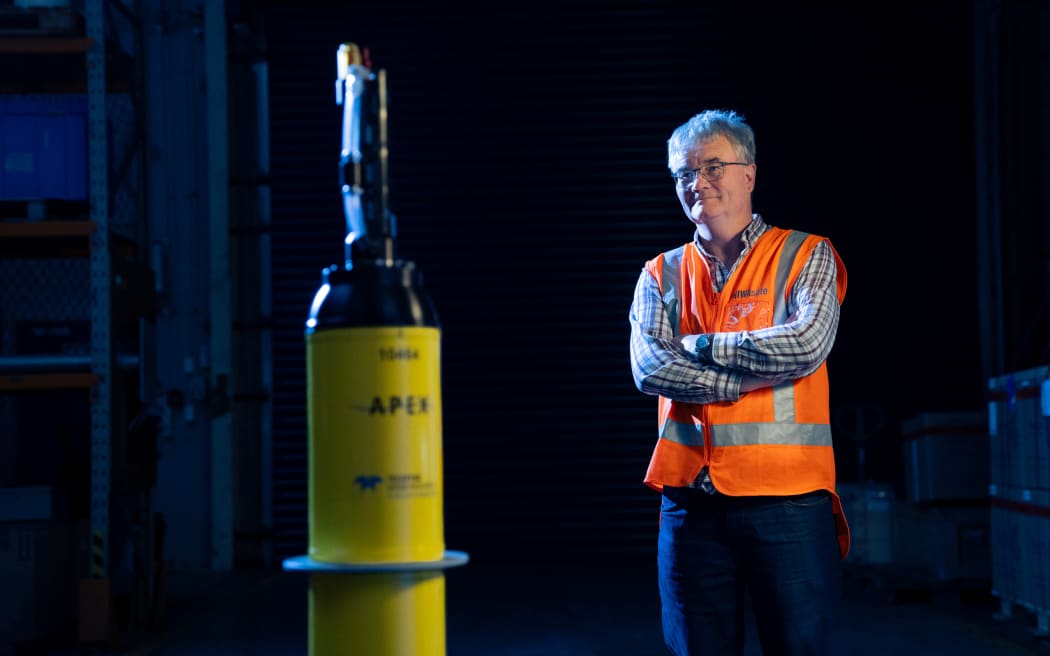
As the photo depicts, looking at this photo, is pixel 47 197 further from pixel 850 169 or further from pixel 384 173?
pixel 850 169

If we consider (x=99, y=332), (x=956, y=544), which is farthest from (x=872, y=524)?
(x=99, y=332)

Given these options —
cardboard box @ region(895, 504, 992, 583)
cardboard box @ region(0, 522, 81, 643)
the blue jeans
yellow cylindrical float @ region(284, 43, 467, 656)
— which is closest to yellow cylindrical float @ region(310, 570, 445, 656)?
yellow cylindrical float @ region(284, 43, 467, 656)

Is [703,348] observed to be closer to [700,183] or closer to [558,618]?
[700,183]

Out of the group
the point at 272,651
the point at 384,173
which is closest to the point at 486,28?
the point at 272,651

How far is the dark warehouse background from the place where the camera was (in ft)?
25.1

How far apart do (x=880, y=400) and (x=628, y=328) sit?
1872mm

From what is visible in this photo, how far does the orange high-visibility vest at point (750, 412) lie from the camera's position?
230 centimetres

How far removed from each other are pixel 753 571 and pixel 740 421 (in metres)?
0.32

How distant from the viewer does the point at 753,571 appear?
7.48 ft

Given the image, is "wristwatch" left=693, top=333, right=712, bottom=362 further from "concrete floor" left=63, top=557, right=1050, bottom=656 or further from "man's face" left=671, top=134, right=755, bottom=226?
"concrete floor" left=63, top=557, right=1050, bottom=656

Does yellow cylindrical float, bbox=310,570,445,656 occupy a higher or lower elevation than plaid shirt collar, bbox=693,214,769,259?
lower

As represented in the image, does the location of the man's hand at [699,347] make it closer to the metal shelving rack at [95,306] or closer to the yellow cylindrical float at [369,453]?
the yellow cylindrical float at [369,453]

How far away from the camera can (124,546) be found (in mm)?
5730

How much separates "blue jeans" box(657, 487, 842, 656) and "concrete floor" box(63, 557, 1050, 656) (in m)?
2.67
